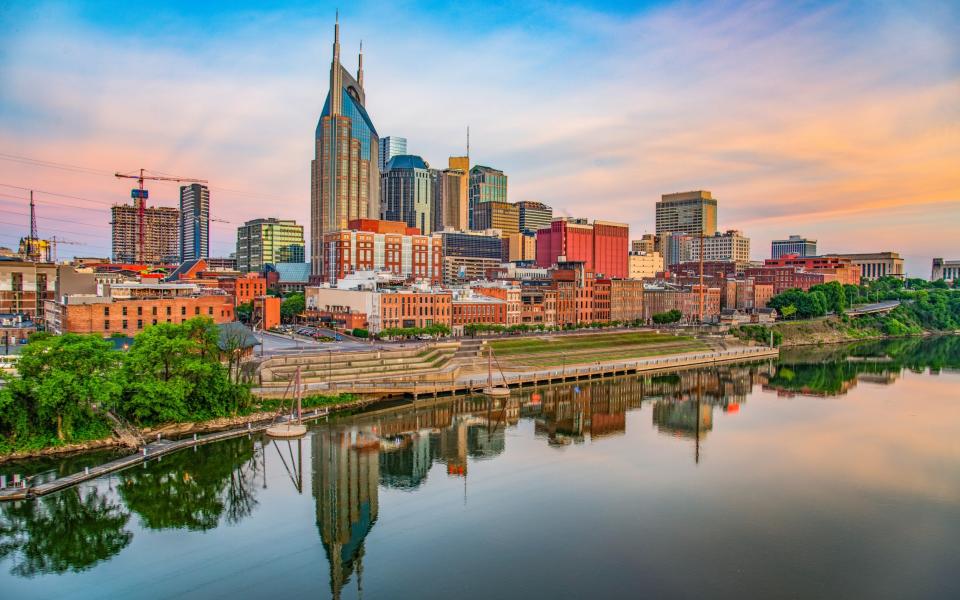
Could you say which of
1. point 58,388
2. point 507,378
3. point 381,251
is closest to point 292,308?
point 381,251

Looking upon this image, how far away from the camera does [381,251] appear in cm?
17738

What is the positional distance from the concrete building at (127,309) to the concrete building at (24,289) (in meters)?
9.45

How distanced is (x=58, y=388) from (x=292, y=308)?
8625cm

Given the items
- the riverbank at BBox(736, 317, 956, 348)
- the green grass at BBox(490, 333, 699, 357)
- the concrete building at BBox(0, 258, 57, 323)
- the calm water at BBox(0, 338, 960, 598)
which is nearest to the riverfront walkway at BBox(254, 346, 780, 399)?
the calm water at BBox(0, 338, 960, 598)

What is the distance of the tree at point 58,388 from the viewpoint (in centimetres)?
4366

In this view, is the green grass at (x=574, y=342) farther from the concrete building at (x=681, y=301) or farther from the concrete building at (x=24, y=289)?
the concrete building at (x=24, y=289)

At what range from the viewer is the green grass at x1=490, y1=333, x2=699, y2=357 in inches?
3708

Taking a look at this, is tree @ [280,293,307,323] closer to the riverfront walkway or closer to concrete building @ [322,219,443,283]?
concrete building @ [322,219,443,283]

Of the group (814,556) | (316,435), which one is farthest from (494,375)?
(814,556)

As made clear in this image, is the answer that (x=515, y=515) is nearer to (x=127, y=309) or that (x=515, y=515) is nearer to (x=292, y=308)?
(x=127, y=309)

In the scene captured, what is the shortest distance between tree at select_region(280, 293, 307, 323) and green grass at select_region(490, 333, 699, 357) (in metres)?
49.4

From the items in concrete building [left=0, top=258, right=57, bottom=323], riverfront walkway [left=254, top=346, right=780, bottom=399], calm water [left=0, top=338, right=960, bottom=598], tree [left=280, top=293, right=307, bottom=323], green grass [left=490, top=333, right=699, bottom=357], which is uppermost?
concrete building [left=0, top=258, right=57, bottom=323]

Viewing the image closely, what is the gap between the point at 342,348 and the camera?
8331 centimetres

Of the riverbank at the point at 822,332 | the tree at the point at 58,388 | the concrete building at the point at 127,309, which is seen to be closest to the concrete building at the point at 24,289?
the concrete building at the point at 127,309
